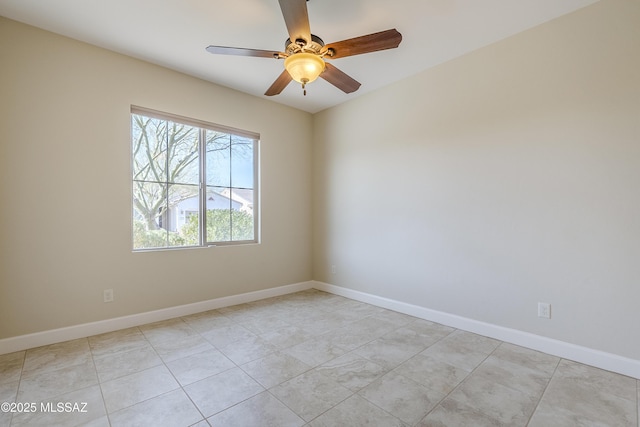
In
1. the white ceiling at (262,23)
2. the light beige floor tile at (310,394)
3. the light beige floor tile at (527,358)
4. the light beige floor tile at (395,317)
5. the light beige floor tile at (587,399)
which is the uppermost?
the white ceiling at (262,23)

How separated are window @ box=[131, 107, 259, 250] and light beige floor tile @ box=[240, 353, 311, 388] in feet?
5.85

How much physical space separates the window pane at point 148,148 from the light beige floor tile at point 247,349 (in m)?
1.95

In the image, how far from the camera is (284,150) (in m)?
4.25

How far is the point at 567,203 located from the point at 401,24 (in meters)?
1.99

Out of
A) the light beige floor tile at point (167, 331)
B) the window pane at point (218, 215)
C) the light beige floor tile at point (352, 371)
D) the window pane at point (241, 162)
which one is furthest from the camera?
the window pane at point (241, 162)

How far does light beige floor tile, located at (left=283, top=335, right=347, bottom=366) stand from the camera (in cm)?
228

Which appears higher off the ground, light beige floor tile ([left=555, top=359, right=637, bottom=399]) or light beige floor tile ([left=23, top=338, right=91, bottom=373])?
light beige floor tile ([left=23, top=338, right=91, bottom=373])

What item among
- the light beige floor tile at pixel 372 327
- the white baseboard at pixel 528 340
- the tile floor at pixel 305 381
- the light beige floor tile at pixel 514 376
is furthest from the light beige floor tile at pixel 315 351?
the white baseboard at pixel 528 340

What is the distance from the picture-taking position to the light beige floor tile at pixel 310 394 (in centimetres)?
170

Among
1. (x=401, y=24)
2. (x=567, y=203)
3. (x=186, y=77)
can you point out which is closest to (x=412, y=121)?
(x=401, y=24)

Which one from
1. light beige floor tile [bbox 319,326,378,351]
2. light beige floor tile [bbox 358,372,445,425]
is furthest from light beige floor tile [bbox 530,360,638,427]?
light beige floor tile [bbox 319,326,378,351]

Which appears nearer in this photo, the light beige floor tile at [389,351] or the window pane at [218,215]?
the light beige floor tile at [389,351]

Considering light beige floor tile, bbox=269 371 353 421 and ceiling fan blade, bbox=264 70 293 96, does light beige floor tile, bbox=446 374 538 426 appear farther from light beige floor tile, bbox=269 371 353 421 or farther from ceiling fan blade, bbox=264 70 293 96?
ceiling fan blade, bbox=264 70 293 96

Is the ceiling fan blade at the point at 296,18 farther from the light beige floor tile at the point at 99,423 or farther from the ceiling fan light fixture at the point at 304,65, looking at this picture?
the light beige floor tile at the point at 99,423
